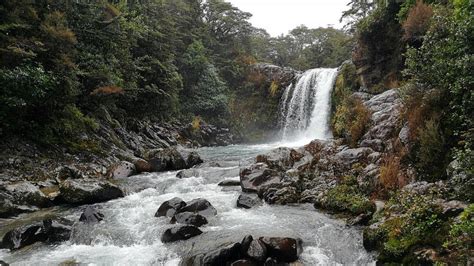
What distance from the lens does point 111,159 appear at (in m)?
16.2

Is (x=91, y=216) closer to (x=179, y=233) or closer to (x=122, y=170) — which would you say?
(x=179, y=233)

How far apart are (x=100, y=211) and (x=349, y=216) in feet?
22.8

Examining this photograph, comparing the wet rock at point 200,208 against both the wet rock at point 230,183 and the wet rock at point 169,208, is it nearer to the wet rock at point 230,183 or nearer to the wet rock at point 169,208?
the wet rock at point 169,208

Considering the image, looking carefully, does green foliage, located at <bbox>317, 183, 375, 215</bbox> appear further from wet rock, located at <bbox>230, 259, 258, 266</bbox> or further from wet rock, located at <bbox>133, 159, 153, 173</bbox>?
wet rock, located at <bbox>133, 159, 153, 173</bbox>

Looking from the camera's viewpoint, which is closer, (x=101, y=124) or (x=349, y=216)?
(x=349, y=216)

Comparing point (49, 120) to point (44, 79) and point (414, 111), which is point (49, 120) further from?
point (414, 111)

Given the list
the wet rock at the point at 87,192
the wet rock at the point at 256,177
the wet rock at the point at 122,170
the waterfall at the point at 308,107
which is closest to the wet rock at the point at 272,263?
the wet rock at the point at 256,177

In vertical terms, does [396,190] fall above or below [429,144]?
below

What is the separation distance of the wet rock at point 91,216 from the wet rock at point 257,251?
4813 mm

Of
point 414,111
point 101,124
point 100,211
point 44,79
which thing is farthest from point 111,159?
point 414,111

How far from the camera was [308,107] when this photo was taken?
2872 centimetres

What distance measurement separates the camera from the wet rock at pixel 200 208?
9.70 m

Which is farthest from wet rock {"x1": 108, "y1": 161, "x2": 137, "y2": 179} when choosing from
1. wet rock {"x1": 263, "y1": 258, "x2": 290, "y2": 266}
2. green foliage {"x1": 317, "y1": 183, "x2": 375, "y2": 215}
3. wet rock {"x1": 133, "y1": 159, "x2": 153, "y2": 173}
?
wet rock {"x1": 263, "y1": 258, "x2": 290, "y2": 266}

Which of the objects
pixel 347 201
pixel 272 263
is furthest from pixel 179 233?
pixel 347 201
